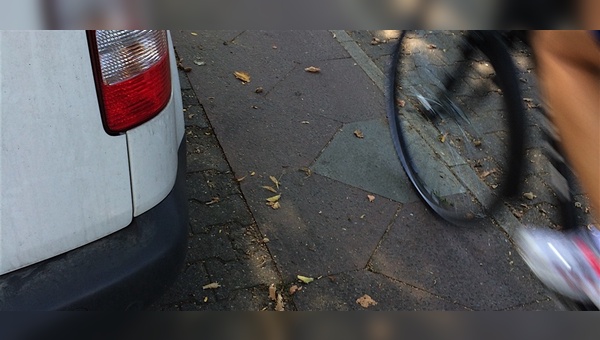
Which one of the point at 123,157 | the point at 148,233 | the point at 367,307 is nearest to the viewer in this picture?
the point at 123,157

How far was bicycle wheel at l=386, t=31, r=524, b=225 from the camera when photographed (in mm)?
3043

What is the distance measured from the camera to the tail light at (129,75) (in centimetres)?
163

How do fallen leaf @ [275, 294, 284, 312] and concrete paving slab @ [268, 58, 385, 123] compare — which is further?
concrete paving slab @ [268, 58, 385, 123]

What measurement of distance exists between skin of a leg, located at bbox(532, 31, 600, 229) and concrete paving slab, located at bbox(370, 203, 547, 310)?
89cm

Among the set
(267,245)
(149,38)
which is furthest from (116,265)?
(267,245)

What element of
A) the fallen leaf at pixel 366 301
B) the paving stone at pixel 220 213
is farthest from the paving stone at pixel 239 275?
the fallen leaf at pixel 366 301

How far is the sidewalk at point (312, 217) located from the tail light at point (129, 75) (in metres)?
Answer: 0.67

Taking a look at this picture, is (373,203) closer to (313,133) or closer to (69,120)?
(313,133)

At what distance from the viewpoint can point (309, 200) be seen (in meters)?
3.31

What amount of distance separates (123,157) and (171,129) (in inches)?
11.7

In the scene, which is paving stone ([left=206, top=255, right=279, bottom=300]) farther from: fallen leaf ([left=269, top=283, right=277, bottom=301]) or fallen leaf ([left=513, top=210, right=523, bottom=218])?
fallen leaf ([left=513, top=210, right=523, bottom=218])

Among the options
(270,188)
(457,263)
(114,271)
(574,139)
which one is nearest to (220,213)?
(270,188)

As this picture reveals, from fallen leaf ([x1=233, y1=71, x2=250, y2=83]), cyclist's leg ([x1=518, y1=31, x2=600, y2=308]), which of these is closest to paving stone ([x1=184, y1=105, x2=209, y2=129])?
fallen leaf ([x1=233, y1=71, x2=250, y2=83])

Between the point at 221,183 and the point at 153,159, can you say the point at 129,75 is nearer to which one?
the point at 153,159
